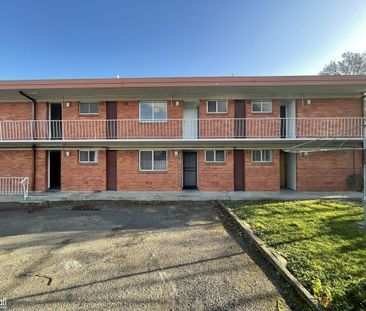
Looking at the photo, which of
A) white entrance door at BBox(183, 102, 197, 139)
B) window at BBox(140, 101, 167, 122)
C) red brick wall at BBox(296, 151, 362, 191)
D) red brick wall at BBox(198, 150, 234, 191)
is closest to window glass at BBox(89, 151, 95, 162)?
window at BBox(140, 101, 167, 122)

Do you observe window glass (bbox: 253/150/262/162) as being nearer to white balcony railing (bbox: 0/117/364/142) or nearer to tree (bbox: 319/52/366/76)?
white balcony railing (bbox: 0/117/364/142)

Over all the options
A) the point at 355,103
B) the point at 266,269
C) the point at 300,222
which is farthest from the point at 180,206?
the point at 355,103

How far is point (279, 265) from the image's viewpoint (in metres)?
3.96

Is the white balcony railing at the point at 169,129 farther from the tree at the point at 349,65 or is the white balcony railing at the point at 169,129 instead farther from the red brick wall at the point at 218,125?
the tree at the point at 349,65

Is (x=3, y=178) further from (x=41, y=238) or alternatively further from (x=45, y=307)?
(x=45, y=307)

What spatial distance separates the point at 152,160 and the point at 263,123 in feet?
20.5

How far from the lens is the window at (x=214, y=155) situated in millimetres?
12125

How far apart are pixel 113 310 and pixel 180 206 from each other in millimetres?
6189

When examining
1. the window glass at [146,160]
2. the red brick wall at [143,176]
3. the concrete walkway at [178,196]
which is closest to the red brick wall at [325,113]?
the concrete walkway at [178,196]

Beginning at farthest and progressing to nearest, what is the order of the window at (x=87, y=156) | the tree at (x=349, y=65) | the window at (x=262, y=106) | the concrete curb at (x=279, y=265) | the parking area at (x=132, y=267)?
1. the tree at (x=349, y=65)
2. the window at (x=87, y=156)
3. the window at (x=262, y=106)
4. the parking area at (x=132, y=267)
5. the concrete curb at (x=279, y=265)

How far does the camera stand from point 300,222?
6340mm

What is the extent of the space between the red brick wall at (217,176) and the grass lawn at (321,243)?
3357mm

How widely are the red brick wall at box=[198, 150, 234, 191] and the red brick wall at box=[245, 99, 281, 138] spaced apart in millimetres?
1596

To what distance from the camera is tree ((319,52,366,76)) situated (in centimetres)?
2484
